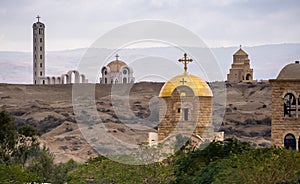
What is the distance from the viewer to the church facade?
377 feet

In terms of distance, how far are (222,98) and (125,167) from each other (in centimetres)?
6963

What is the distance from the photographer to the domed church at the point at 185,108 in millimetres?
39562

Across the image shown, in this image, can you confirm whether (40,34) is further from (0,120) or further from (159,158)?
(159,158)

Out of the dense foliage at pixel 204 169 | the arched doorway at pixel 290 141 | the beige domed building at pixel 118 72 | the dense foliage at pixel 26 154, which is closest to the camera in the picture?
the dense foliage at pixel 204 169

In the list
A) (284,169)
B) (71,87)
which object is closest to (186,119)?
(284,169)

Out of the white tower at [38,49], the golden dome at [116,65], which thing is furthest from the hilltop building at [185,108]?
the white tower at [38,49]

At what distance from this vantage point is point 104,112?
334ft

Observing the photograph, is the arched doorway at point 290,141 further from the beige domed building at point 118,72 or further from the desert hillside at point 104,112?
the beige domed building at point 118,72

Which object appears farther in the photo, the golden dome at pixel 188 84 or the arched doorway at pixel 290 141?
the golden dome at pixel 188 84

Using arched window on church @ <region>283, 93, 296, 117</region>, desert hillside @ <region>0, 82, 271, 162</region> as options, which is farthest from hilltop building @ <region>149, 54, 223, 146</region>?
desert hillside @ <region>0, 82, 271, 162</region>

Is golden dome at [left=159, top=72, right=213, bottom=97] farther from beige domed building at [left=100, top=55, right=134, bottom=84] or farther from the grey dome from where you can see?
beige domed building at [left=100, top=55, right=134, bottom=84]

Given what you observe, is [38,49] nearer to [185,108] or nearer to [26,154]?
[26,154]

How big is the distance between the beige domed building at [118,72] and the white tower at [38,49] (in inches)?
410

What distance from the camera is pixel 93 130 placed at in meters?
79.9
